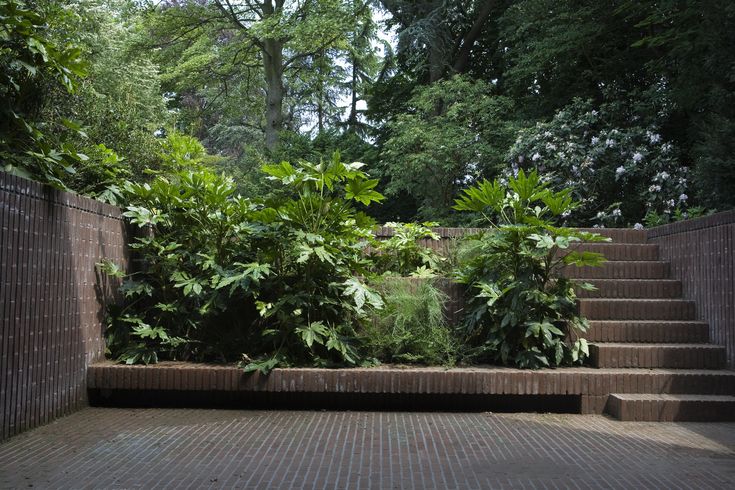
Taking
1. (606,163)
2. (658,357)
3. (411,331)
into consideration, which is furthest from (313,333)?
(606,163)

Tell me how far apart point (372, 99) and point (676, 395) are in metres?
19.8

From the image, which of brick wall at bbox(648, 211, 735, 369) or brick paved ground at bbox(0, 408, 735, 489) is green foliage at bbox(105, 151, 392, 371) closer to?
brick paved ground at bbox(0, 408, 735, 489)

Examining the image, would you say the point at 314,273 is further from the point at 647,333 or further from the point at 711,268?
the point at 711,268

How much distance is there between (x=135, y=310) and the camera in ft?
23.7

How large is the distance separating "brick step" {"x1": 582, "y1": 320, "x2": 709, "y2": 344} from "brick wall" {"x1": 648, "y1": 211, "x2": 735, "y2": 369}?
14cm

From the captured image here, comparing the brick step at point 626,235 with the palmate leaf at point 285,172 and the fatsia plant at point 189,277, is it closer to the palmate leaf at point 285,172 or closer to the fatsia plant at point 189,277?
the palmate leaf at point 285,172

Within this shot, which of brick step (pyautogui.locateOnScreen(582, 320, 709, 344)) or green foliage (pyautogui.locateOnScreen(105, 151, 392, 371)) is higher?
green foliage (pyautogui.locateOnScreen(105, 151, 392, 371))

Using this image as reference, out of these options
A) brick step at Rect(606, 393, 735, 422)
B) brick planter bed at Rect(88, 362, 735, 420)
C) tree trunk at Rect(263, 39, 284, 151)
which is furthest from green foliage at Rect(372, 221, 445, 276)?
tree trunk at Rect(263, 39, 284, 151)

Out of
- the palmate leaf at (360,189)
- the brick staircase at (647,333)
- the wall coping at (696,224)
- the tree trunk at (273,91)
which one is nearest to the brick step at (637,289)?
the brick staircase at (647,333)

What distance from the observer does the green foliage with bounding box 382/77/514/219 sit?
15625 millimetres

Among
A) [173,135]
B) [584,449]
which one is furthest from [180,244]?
[584,449]

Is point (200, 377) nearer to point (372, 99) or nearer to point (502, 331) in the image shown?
point (502, 331)

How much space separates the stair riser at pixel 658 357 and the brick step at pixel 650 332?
37cm

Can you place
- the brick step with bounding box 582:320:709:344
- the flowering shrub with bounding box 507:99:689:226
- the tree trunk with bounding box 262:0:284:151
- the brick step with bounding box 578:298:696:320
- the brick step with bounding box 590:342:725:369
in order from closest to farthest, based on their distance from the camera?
the brick step with bounding box 590:342:725:369
the brick step with bounding box 582:320:709:344
the brick step with bounding box 578:298:696:320
the flowering shrub with bounding box 507:99:689:226
the tree trunk with bounding box 262:0:284:151
